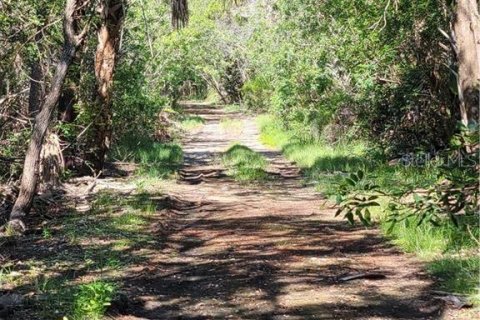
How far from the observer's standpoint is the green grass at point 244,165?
552 inches

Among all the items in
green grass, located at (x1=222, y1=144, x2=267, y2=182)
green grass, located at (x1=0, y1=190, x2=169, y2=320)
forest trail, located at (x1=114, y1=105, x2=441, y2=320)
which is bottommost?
forest trail, located at (x1=114, y1=105, x2=441, y2=320)

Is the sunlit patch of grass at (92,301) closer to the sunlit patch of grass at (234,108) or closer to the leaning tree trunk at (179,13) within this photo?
the leaning tree trunk at (179,13)

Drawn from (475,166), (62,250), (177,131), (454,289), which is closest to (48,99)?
(62,250)

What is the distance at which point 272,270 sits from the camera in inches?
263

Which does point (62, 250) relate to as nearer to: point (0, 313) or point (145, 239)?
point (145, 239)

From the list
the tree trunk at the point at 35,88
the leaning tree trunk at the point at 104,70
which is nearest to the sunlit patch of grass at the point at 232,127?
the leaning tree trunk at the point at 104,70

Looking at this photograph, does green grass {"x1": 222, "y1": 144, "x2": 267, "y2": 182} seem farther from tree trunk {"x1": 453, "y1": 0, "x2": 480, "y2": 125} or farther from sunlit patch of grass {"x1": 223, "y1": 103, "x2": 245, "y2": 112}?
sunlit patch of grass {"x1": 223, "y1": 103, "x2": 245, "y2": 112}

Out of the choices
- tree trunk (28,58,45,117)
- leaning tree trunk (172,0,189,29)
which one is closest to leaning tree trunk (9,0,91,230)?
leaning tree trunk (172,0,189,29)

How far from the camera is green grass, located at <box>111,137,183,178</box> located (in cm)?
1396

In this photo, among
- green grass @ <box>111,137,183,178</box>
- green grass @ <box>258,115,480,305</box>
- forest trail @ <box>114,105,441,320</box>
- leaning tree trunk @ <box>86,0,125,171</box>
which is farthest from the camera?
green grass @ <box>111,137,183,178</box>

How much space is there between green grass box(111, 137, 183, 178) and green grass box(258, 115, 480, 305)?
3.02 m

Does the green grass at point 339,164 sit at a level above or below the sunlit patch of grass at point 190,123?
below

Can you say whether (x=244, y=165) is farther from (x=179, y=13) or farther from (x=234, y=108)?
(x=234, y=108)

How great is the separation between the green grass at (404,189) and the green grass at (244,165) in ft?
3.26
